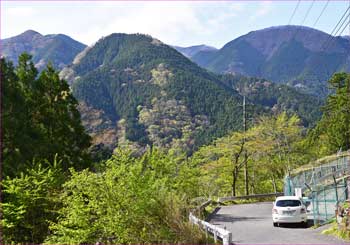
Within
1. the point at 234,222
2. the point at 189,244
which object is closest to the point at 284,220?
the point at 234,222

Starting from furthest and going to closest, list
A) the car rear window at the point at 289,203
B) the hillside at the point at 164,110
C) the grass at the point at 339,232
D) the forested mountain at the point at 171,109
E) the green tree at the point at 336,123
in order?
the forested mountain at the point at 171,109, the hillside at the point at 164,110, the green tree at the point at 336,123, the car rear window at the point at 289,203, the grass at the point at 339,232

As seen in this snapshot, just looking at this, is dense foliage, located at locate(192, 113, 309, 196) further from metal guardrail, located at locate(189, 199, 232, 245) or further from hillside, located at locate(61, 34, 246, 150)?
hillside, located at locate(61, 34, 246, 150)

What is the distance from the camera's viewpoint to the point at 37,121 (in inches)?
1565

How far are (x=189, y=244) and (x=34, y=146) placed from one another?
23.3 metres

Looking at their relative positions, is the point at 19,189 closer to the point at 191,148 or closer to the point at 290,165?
the point at 290,165

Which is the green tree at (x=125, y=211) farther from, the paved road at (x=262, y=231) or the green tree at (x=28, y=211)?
the green tree at (x=28, y=211)

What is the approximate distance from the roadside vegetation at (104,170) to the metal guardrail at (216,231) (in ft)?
1.44

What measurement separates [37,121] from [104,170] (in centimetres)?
2442

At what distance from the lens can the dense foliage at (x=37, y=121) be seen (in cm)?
3262

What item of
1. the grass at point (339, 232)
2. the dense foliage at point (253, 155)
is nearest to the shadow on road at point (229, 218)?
the grass at point (339, 232)

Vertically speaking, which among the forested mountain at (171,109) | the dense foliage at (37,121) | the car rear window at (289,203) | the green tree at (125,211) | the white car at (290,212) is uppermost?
the forested mountain at (171,109)

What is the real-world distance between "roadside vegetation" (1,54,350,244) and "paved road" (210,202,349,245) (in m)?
2.65

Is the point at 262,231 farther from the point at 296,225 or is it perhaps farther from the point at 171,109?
the point at 171,109

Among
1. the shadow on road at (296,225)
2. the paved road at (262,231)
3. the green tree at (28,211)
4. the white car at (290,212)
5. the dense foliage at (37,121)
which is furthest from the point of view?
the dense foliage at (37,121)
